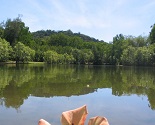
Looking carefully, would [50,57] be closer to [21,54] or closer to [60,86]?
[21,54]

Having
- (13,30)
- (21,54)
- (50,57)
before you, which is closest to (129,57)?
(50,57)

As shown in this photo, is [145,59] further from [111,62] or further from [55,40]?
[55,40]

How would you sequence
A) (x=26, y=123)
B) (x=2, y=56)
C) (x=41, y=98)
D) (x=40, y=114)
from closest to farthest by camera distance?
(x=26, y=123), (x=40, y=114), (x=41, y=98), (x=2, y=56)

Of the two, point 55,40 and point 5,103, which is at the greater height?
point 55,40

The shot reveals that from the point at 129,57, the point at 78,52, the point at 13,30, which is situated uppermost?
the point at 13,30

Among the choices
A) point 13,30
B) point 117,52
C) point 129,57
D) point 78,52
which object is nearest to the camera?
point 129,57

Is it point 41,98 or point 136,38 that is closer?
point 41,98

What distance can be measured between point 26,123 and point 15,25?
76.5m

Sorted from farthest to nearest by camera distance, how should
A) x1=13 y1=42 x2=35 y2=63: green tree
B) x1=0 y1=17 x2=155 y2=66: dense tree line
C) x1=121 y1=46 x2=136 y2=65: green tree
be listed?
x1=121 y1=46 x2=136 y2=65: green tree
x1=0 y1=17 x2=155 y2=66: dense tree line
x1=13 y1=42 x2=35 y2=63: green tree

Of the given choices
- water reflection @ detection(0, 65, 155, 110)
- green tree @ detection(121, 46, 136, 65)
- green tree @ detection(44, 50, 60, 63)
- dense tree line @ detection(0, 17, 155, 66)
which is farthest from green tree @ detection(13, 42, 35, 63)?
water reflection @ detection(0, 65, 155, 110)

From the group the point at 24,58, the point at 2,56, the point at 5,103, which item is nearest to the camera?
the point at 5,103

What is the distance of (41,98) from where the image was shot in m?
12.9

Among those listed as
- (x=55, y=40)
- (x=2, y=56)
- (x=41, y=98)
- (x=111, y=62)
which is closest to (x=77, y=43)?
(x=55, y=40)

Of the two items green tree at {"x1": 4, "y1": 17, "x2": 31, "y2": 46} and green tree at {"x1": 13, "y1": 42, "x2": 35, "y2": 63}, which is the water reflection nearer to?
green tree at {"x1": 13, "y1": 42, "x2": 35, "y2": 63}
